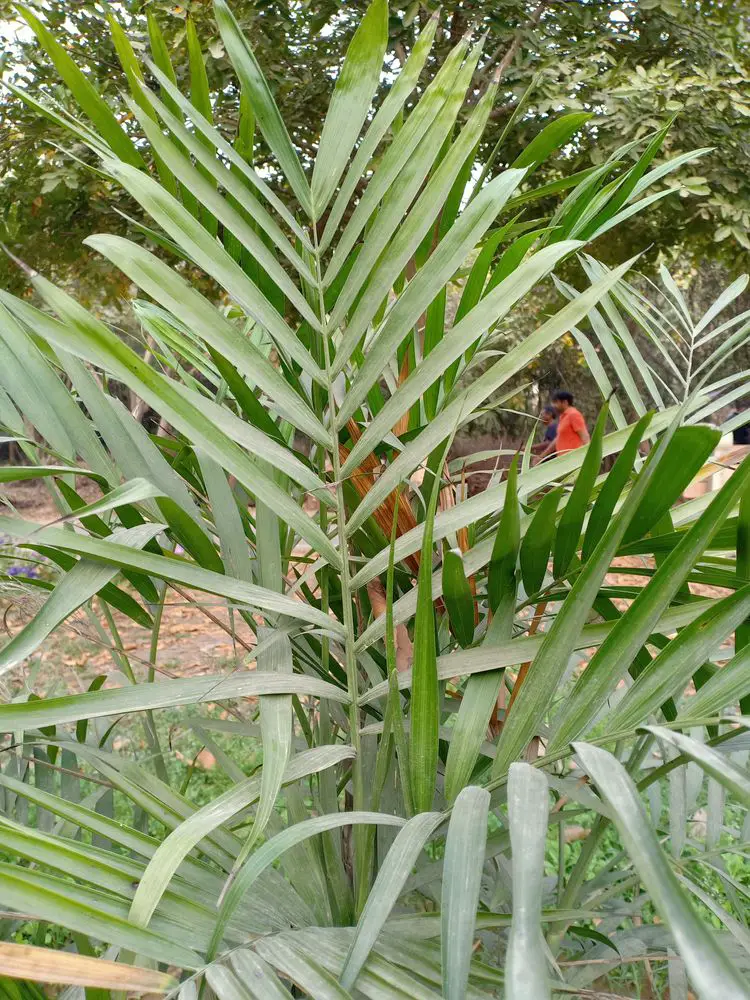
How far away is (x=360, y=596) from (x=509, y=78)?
7.92 ft

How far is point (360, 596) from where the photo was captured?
2.89 ft

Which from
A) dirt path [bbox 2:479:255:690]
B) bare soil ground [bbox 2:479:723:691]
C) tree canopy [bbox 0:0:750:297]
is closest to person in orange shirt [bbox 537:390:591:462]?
bare soil ground [bbox 2:479:723:691]

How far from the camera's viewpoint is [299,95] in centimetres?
303

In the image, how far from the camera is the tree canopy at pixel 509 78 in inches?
106

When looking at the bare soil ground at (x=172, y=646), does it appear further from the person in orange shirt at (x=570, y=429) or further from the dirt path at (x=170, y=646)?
the person in orange shirt at (x=570, y=429)

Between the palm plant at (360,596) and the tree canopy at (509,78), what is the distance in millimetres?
2086

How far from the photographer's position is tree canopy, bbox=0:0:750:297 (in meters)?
2.68

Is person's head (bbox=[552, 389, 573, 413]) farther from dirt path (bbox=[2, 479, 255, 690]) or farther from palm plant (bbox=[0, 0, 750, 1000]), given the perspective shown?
palm plant (bbox=[0, 0, 750, 1000])

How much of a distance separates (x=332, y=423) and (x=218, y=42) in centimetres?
222

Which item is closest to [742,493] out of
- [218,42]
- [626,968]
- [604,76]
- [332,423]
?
[332,423]

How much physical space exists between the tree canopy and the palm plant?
209 cm

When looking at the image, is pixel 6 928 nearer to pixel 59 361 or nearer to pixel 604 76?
pixel 59 361

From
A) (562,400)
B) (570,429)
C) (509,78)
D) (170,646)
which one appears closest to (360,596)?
(509,78)

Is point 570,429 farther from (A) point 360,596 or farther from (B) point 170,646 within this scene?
(A) point 360,596
